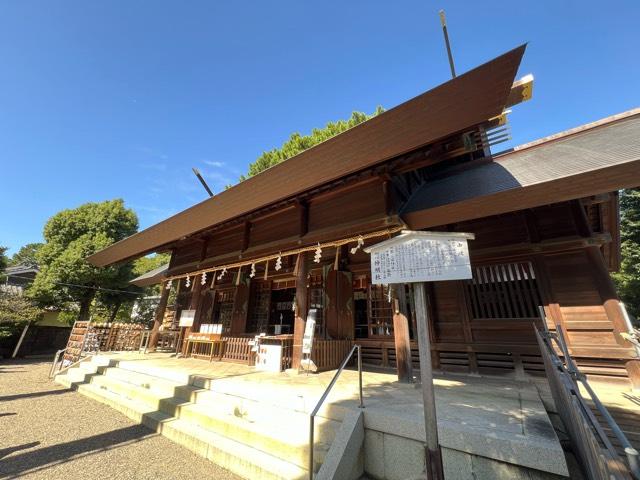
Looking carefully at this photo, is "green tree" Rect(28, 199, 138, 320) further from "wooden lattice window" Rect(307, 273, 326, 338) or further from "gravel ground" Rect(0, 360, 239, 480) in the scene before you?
"wooden lattice window" Rect(307, 273, 326, 338)

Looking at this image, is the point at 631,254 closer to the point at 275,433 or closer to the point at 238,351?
the point at 238,351

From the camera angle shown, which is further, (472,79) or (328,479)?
(472,79)

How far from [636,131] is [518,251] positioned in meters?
2.79

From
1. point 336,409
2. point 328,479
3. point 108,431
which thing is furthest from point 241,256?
point 328,479

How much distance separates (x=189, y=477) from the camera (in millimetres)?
3352

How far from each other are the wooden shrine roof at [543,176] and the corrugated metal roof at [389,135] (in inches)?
54.7

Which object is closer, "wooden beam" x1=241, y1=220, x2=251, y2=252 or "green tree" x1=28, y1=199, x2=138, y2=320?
"wooden beam" x1=241, y1=220, x2=251, y2=252

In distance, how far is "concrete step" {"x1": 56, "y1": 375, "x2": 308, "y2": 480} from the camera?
3105 millimetres

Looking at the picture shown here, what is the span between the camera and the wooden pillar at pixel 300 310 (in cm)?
632

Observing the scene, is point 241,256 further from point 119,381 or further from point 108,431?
point 108,431

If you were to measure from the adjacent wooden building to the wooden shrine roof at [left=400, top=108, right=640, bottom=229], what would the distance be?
0.03 metres

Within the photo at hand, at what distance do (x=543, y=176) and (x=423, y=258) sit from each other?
3423 millimetres

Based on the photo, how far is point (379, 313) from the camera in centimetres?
725

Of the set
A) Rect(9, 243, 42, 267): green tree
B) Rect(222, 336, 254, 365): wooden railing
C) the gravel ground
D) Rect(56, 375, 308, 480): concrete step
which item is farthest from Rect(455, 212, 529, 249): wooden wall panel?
Rect(9, 243, 42, 267): green tree
